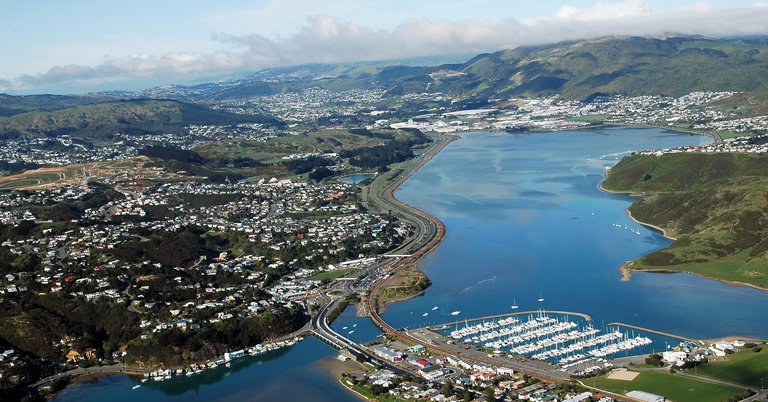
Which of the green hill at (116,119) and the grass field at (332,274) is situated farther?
the green hill at (116,119)

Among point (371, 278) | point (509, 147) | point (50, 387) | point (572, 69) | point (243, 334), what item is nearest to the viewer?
point (50, 387)

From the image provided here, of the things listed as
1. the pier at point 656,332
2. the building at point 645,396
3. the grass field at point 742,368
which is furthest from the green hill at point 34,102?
the grass field at point 742,368

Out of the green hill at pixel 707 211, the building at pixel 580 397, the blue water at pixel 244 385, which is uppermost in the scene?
the green hill at pixel 707 211

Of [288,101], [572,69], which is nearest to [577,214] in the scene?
[572,69]

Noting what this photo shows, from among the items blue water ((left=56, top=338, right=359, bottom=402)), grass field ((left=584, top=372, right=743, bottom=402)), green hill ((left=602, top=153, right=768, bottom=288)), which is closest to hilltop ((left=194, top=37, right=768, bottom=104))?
green hill ((left=602, top=153, right=768, bottom=288))

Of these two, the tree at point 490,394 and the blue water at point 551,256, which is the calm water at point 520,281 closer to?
the blue water at point 551,256

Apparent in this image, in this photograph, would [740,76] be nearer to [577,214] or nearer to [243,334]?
[577,214]
